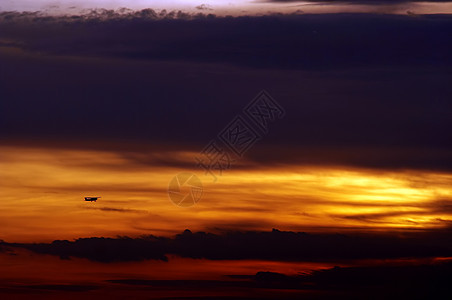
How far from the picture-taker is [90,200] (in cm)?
5025

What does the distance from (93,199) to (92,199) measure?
0.63 ft

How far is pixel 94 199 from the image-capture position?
5053 centimetres

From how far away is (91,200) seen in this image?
50344 millimetres

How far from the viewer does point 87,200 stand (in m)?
50.6

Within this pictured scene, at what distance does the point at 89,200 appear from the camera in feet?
165

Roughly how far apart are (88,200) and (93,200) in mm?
842

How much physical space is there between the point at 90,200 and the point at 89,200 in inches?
8.0

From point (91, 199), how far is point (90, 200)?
0.32 metres

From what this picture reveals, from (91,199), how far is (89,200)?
496 millimetres

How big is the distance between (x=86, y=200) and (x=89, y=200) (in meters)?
0.96

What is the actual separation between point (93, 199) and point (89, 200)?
2.33 ft

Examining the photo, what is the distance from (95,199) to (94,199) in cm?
18

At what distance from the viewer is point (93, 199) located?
50.4m

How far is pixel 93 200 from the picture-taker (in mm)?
50688
